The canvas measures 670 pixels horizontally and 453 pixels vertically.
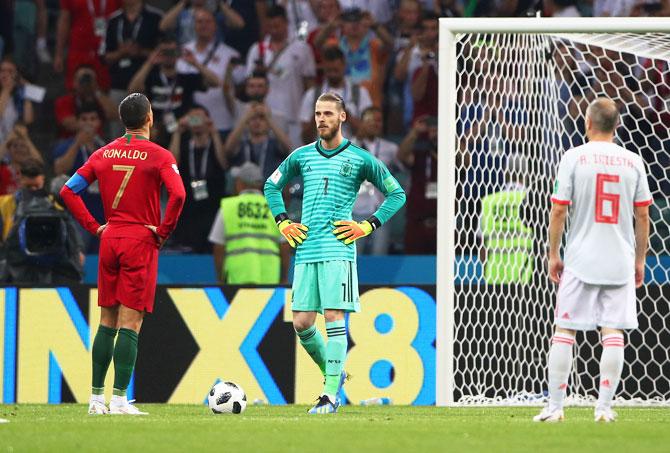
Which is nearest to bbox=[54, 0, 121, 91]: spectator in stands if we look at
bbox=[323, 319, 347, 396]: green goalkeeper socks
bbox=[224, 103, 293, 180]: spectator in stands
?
bbox=[224, 103, 293, 180]: spectator in stands

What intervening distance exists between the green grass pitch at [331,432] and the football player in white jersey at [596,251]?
1.45 feet

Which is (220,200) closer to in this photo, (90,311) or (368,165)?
(90,311)

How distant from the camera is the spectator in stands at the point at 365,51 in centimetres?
1451

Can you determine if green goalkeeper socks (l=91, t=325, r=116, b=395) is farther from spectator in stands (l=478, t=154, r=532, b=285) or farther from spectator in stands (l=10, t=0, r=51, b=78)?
spectator in stands (l=10, t=0, r=51, b=78)

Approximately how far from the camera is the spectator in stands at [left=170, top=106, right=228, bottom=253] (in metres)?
14.1

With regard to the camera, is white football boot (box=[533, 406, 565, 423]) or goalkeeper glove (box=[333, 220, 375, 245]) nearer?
white football boot (box=[533, 406, 565, 423])

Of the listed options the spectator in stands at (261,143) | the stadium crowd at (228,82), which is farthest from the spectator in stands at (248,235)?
the spectator in stands at (261,143)

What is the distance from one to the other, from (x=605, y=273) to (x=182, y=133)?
7.88 m

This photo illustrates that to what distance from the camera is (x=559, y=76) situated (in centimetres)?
1203

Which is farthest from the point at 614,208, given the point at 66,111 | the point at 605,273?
the point at 66,111

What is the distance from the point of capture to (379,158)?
1386 cm

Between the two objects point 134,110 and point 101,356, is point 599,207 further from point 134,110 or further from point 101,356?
point 101,356

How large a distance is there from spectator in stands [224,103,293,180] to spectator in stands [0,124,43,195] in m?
2.20

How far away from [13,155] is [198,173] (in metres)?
2.00
